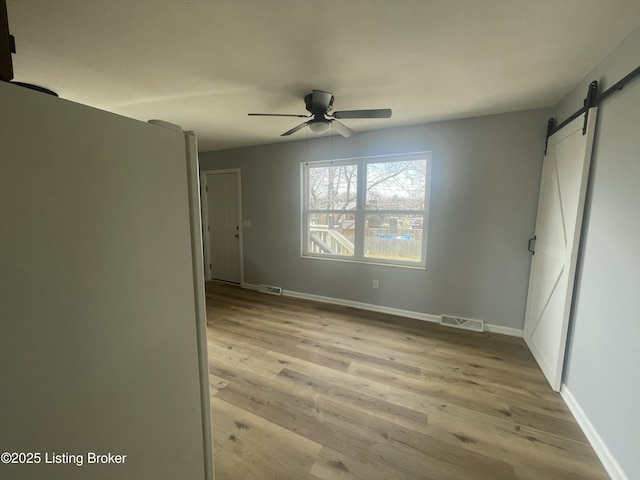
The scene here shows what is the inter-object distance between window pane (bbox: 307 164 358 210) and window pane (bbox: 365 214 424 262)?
1.43 feet

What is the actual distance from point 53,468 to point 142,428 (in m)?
0.23

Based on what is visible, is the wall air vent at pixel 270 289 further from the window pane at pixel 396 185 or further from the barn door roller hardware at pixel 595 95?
the barn door roller hardware at pixel 595 95

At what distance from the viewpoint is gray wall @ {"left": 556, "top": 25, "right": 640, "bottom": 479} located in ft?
4.37

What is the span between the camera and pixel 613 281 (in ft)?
4.90

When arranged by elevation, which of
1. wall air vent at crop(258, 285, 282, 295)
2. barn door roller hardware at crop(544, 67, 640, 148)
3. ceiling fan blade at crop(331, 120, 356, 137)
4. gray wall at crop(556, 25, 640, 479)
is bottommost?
wall air vent at crop(258, 285, 282, 295)

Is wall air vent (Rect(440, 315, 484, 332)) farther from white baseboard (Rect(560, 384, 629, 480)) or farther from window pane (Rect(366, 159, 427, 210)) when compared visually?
window pane (Rect(366, 159, 427, 210))

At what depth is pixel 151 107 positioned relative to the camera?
2574 millimetres

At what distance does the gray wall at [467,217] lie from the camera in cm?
270

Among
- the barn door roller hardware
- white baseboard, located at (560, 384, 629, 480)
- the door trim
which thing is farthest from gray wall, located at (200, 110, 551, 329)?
the door trim

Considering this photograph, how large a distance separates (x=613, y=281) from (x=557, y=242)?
28.9 inches

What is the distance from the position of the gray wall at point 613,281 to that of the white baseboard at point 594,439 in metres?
0.03

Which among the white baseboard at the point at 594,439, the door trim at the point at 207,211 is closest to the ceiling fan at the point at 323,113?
the door trim at the point at 207,211

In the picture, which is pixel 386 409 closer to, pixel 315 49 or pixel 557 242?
pixel 557 242

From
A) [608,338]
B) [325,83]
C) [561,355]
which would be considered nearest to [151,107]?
[325,83]
